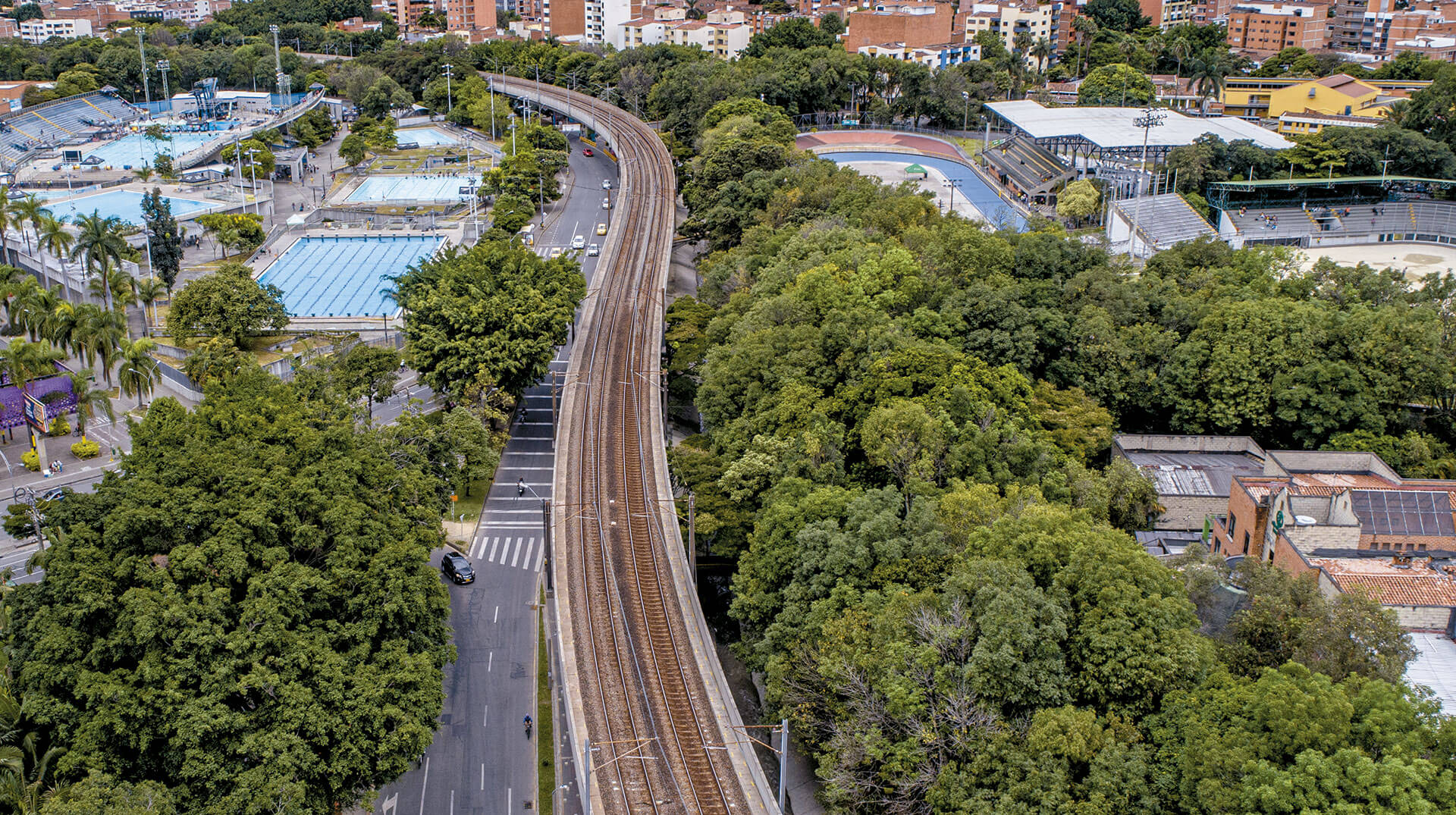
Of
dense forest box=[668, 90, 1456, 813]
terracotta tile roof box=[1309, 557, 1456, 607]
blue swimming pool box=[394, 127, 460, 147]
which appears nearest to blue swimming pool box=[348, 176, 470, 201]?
blue swimming pool box=[394, 127, 460, 147]

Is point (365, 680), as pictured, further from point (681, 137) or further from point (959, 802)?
point (681, 137)

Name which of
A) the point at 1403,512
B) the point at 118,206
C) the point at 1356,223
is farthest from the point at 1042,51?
the point at 1403,512

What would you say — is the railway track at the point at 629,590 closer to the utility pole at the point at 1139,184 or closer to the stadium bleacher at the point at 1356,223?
the utility pole at the point at 1139,184

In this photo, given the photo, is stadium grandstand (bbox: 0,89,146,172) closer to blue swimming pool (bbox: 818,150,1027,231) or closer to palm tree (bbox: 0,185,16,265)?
palm tree (bbox: 0,185,16,265)

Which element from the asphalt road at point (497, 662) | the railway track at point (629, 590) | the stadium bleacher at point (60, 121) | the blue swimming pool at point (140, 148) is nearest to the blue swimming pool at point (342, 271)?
the railway track at point (629, 590)

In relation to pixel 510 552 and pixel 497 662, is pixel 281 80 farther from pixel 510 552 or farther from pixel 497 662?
pixel 497 662

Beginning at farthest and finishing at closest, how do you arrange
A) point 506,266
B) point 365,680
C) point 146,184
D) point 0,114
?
point 0,114 < point 146,184 < point 506,266 < point 365,680

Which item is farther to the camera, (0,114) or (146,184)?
(0,114)

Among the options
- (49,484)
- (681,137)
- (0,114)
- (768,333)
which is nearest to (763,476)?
(768,333)
